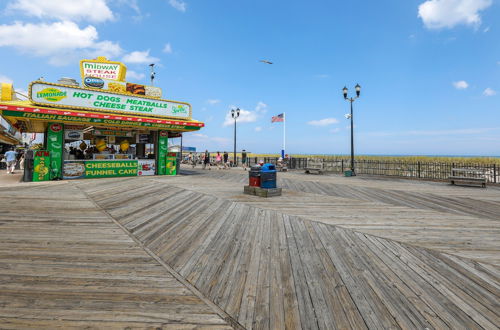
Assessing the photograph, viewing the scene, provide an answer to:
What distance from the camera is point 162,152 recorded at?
661 inches

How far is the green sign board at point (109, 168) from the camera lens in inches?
558

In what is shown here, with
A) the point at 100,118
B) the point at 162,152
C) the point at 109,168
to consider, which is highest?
the point at 100,118

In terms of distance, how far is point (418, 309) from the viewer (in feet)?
8.26

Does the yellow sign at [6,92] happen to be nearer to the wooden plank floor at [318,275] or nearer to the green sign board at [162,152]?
the green sign board at [162,152]

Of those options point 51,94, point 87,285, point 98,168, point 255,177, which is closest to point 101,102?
point 51,94

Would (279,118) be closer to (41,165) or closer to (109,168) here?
(109,168)

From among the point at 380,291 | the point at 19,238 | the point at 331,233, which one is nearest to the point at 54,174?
the point at 19,238

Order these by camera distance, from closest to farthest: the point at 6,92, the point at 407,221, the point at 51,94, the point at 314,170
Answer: the point at 407,221 → the point at 6,92 → the point at 51,94 → the point at 314,170

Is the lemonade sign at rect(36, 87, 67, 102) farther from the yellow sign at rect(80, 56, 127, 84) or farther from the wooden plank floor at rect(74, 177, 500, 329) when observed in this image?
the wooden plank floor at rect(74, 177, 500, 329)

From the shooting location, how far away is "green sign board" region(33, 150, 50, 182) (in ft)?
40.9

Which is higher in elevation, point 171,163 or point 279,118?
point 279,118

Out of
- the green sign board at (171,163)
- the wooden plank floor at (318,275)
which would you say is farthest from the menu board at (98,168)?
the wooden plank floor at (318,275)

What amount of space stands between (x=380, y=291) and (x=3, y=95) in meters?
17.5

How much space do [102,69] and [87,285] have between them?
53.2 ft
